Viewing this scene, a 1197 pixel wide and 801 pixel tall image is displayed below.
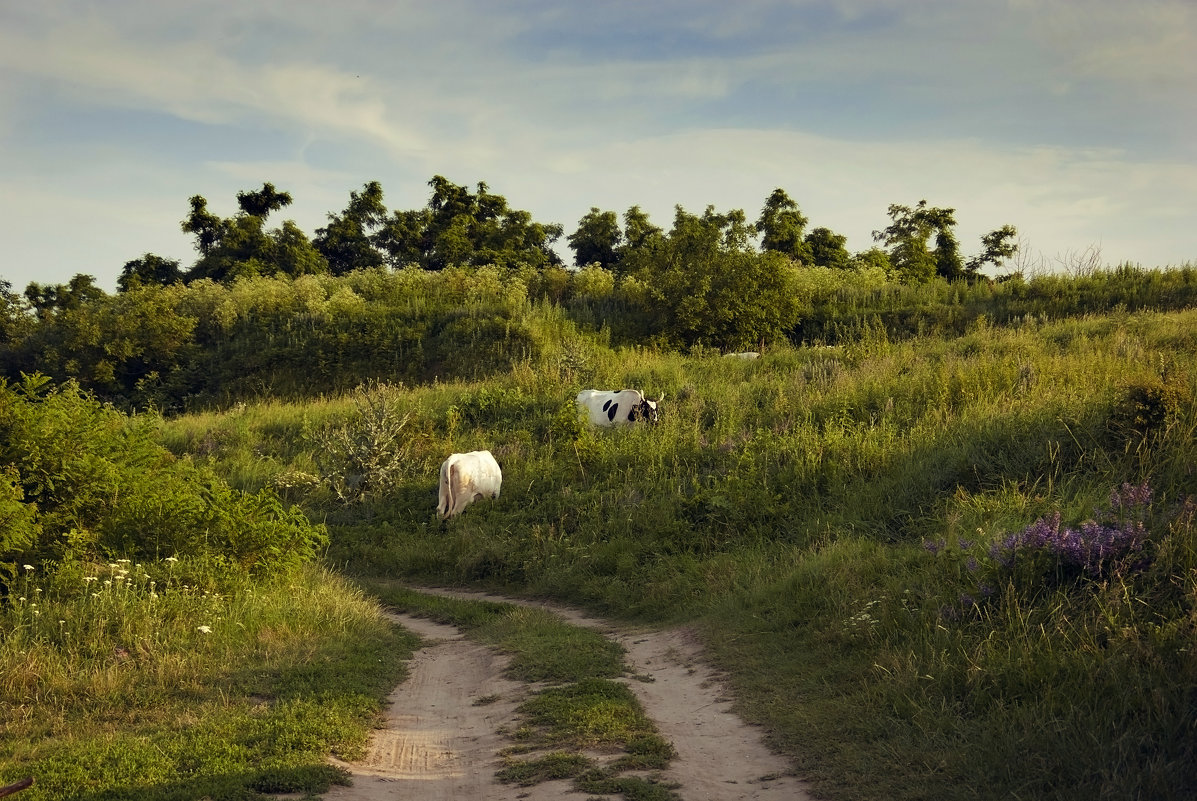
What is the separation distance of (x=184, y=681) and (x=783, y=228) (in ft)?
133

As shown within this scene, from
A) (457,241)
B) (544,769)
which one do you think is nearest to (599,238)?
(457,241)

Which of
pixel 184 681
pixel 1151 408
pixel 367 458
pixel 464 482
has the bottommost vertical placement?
pixel 184 681

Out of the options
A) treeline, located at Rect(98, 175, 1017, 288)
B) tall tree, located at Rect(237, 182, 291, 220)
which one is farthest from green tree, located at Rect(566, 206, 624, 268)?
tall tree, located at Rect(237, 182, 291, 220)

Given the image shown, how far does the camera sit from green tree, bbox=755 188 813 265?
147ft

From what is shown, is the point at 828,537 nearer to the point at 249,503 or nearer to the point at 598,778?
the point at 598,778

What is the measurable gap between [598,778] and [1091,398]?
30.7 ft

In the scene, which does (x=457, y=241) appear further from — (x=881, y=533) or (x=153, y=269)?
(x=881, y=533)

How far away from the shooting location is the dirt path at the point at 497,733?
5617mm

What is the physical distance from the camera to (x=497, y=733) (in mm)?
6859

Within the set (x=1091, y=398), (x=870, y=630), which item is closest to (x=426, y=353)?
(x=1091, y=398)

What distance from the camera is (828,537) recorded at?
1100 centimetres

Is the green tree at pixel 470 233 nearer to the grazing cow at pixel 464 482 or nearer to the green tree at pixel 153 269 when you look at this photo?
the green tree at pixel 153 269

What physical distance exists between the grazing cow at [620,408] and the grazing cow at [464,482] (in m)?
2.44

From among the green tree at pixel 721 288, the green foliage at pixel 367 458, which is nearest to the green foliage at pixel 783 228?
the green tree at pixel 721 288
